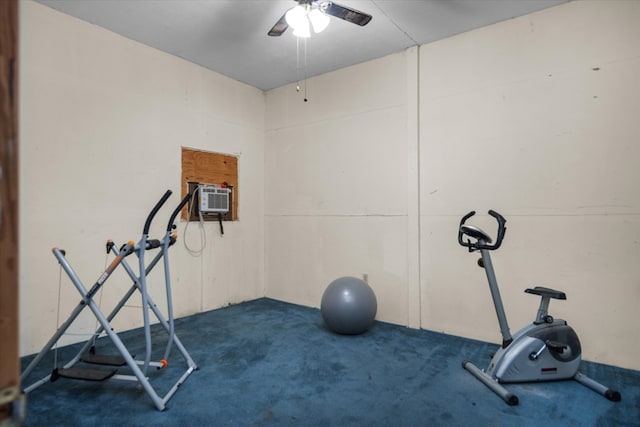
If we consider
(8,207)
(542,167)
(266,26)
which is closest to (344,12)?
(266,26)

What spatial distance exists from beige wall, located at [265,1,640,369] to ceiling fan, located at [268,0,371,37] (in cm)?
150

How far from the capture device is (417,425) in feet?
6.80

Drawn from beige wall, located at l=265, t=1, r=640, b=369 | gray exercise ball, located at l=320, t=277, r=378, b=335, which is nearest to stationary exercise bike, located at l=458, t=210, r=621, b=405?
beige wall, located at l=265, t=1, r=640, b=369

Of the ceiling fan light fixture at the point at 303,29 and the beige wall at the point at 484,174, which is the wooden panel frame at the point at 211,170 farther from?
the ceiling fan light fixture at the point at 303,29

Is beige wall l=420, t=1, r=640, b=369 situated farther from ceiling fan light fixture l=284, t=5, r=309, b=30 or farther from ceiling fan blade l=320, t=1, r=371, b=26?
ceiling fan light fixture l=284, t=5, r=309, b=30

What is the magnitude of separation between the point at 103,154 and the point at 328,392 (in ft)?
10.2

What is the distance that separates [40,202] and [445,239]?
3864 millimetres

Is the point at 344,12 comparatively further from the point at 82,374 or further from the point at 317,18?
the point at 82,374

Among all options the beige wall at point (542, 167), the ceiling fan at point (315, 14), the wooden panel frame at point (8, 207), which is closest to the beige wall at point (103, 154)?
the ceiling fan at point (315, 14)

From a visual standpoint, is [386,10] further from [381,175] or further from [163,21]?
[163,21]

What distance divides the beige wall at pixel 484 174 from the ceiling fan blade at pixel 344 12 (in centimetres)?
143

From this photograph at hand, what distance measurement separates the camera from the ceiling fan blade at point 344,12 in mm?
2465

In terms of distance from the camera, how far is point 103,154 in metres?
3.53

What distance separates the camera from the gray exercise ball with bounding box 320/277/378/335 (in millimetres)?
3469
